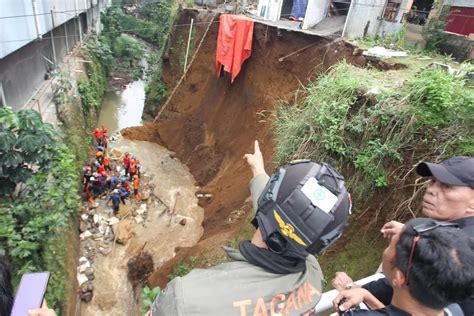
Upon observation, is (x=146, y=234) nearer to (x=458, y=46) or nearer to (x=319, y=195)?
(x=319, y=195)

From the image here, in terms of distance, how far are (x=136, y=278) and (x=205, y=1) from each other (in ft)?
55.3

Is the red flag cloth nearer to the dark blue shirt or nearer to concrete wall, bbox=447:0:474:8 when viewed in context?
the dark blue shirt

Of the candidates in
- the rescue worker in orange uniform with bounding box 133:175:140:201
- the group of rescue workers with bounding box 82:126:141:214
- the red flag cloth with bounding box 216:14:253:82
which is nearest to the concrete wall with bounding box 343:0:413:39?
the red flag cloth with bounding box 216:14:253:82

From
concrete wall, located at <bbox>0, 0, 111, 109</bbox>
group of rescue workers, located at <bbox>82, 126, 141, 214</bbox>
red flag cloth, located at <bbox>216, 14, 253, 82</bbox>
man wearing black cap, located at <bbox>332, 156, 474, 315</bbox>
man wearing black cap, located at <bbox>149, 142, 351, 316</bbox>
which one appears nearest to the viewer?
man wearing black cap, located at <bbox>149, 142, 351, 316</bbox>

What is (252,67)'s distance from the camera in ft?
37.0

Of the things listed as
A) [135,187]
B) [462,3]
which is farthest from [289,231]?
[462,3]

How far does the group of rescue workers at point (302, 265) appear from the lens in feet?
3.77

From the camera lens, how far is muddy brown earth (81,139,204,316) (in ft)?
22.4

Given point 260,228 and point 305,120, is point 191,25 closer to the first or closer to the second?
point 305,120

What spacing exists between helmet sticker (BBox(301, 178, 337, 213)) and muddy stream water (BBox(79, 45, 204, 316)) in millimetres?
6581

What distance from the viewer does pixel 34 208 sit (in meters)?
5.02

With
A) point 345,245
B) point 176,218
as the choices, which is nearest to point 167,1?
point 176,218

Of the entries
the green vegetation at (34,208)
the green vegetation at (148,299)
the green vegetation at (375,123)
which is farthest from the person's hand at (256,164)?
the green vegetation at (34,208)

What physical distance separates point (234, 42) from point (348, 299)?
34.8ft
